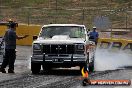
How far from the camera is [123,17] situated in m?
42.3

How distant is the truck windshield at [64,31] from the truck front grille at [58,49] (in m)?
1.08

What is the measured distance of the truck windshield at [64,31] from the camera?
19.3m

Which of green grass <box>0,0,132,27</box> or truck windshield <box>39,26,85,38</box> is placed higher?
truck windshield <box>39,26,85,38</box>

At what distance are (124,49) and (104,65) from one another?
995 centimetres

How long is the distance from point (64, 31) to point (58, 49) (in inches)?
56.0

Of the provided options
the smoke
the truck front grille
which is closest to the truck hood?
the truck front grille

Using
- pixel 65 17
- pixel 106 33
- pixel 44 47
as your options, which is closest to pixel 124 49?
pixel 106 33

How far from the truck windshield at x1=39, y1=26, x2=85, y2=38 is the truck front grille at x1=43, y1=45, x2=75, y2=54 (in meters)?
1.08

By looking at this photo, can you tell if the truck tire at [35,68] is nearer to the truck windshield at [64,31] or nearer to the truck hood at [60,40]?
the truck hood at [60,40]

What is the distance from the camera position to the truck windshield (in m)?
19.3

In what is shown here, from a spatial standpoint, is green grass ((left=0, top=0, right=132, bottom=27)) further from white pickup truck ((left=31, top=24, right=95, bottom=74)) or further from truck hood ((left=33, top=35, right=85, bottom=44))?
white pickup truck ((left=31, top=24, right=95, bottom=74))

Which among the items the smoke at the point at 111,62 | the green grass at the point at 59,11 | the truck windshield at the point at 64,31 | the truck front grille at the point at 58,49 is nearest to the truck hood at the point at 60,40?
the truck front grille at the point at 58,49

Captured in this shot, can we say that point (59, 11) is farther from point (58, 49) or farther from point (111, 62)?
point (58, 49)

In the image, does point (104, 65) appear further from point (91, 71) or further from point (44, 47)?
point (44, 47)
